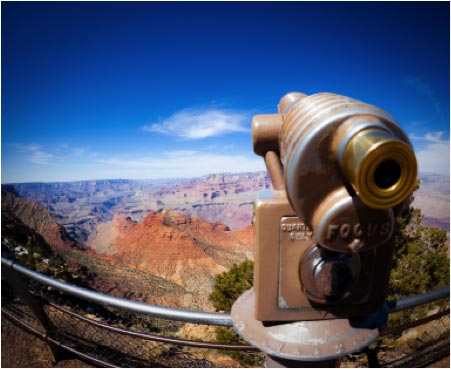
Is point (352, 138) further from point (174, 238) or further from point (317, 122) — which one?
point (174, 238)

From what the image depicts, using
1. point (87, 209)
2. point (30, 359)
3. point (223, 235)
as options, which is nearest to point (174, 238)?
point (223, 235)

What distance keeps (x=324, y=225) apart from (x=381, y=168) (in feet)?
0.74

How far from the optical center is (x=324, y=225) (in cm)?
84

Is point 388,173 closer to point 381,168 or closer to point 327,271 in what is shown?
point 381,168

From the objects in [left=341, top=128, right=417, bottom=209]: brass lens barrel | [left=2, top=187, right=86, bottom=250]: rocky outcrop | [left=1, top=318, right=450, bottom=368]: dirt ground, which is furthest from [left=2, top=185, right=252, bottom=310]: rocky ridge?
[left=341, top=128, right=417, bottom=209]: brass lens barrel

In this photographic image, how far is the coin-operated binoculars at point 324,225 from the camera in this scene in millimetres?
721

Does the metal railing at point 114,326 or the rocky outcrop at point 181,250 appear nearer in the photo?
the metal railing at point 114,326

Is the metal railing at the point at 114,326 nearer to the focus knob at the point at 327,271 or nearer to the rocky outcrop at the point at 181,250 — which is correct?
the focus knob at the point at 327,271

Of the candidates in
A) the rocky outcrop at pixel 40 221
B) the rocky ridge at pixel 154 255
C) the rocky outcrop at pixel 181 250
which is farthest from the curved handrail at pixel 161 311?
the rocky outcrop at pixel 40 221

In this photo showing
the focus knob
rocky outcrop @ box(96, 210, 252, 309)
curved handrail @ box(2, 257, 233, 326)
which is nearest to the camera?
the focus knob

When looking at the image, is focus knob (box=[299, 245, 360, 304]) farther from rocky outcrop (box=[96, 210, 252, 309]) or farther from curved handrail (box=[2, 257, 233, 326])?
rocky outcrop (box=[96, 210, 252, 309])

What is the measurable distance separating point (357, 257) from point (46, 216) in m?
50.7

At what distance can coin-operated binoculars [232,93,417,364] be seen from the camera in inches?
28.4

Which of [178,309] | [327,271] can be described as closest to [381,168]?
[327,271]
